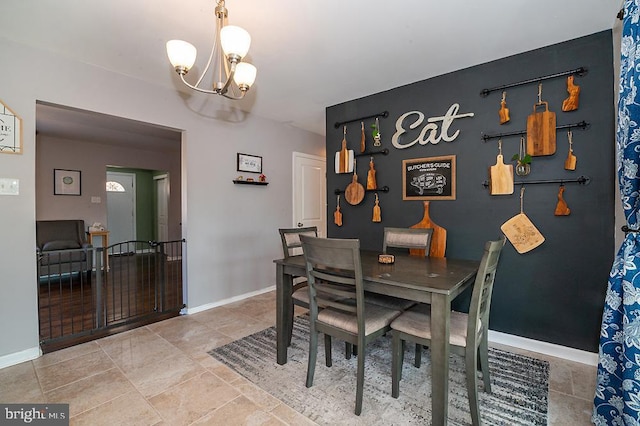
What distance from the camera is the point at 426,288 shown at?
1.56 metres

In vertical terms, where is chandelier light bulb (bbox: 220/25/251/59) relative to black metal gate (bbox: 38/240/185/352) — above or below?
above

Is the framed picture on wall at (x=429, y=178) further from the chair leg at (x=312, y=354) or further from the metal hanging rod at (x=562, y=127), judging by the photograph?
the chair leg at (x=312, y=354)

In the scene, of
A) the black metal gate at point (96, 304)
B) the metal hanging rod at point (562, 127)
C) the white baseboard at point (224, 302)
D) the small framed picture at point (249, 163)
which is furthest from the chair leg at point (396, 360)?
the small framed picture at point (249, 163)

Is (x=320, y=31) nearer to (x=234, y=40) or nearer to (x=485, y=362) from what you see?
(x=234, y=40)

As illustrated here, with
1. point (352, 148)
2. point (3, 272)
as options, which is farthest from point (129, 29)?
point (352, 148)

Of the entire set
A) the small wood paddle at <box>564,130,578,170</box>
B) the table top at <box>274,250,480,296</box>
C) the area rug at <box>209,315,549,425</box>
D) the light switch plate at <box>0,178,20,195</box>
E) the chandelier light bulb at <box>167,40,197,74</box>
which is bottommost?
the area rug at <box>209,315,549,425</box>

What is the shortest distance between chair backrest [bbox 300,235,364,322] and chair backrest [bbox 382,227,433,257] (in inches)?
36.2

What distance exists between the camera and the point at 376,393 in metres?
1.92

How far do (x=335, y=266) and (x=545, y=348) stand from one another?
2050 mm

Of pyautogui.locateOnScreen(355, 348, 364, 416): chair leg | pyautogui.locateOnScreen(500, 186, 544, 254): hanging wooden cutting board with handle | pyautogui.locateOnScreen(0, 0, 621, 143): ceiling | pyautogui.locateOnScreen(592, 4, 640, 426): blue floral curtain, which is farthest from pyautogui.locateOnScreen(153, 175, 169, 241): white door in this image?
pyautogui.locateOnScreen(592, 4, 640, 426): blue floral curtain

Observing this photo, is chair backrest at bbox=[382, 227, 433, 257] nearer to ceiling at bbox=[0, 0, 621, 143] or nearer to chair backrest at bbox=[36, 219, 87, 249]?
ceiling at bbox=[0, 0, 621, 143]

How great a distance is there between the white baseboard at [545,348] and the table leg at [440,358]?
4.78ft

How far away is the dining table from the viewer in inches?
60.3

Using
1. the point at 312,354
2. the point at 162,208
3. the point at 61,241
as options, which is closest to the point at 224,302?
the point at 312,354
